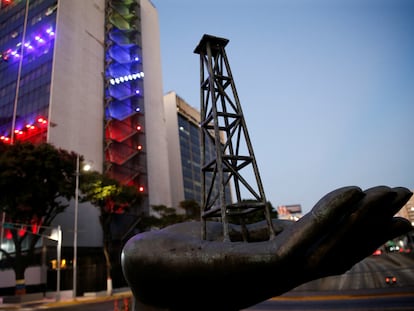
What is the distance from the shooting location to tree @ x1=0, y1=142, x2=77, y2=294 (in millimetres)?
28375

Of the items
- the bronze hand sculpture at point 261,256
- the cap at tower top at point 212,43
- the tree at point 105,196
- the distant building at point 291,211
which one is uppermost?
the distant building at point 291,211

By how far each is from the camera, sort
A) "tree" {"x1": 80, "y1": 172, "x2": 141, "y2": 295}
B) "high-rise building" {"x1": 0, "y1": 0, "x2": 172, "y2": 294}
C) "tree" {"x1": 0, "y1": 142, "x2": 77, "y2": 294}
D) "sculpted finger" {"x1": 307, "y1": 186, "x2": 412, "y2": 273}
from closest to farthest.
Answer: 1. "sculpted finger" {"x1": 307, "y1": 186, "x2": 412, "y2": 273}
2. "tree" {"x1": 0, "y1": 142, "x2": 77, "y2": 294}
3. "tree" {"x1": 80, "y1": 172, "x2": 141, "y2": 295}
4. "high-rise building" {"x1": 0, "y1": 0, "x2": 172, "y2": 294}

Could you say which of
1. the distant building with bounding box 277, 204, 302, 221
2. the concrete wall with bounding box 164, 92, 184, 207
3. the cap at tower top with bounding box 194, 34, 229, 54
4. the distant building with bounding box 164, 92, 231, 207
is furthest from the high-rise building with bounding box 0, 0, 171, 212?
the distant building with bounding box 277, 204, 302, 221

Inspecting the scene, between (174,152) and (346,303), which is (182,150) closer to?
(174,152)

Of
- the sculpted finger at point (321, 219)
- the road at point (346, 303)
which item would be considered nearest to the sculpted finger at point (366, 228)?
the sculpted finger at point (321, 219)

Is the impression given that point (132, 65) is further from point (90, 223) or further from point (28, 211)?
point (28, 211)

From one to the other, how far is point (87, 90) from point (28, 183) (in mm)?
24339

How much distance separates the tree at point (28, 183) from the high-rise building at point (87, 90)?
9.35m

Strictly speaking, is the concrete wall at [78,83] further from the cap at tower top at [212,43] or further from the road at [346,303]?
the cap at tower top at [212,43]

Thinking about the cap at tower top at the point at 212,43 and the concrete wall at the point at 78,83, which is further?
the concrete wall at the point at 78,83

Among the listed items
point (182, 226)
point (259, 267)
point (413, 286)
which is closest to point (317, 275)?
point (259, 267)

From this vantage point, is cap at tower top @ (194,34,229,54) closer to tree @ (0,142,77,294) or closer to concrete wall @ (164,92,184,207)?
tree @ (0,142,77,294)

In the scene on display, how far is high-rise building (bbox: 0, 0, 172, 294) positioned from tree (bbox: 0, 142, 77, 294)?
30.7ft

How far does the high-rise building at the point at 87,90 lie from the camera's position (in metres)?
44.1
